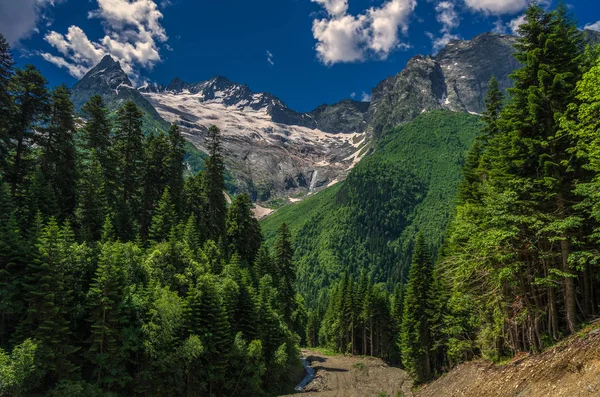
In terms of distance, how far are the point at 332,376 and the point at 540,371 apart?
4139 centimetres

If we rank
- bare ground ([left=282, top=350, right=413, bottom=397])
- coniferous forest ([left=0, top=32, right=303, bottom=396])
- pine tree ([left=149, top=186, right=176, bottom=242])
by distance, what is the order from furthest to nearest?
1. bare ground ([left=282, top=350, right=413, bottom=397])
2. pine tree ([left=149, top=186, right=176, bottom=242])
3. coniferous forest ([left=0, top=32, right=303, bottom=396])

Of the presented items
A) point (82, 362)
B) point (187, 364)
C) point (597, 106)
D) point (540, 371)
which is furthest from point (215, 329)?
point (597, 106)

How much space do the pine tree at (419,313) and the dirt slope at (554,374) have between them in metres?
21.9

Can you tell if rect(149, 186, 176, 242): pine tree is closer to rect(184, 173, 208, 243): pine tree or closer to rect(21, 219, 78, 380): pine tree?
rect(184, 173, 208, 243): pine tree

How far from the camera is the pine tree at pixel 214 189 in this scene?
2061 inches

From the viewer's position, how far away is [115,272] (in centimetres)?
2578

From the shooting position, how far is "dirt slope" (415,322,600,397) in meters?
13.7

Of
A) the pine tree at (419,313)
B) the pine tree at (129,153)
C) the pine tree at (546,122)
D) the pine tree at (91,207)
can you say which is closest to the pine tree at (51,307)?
the pine tree at (91,207)

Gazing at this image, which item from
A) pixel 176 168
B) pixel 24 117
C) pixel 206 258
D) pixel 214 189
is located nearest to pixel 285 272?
pixel 214 189

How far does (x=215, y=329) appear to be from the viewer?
1236 inches

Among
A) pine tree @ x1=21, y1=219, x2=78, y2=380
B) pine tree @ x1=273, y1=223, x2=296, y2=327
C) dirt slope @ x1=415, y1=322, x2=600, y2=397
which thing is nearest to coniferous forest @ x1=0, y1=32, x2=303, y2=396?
pine tree @ x1=21, y1=219, x2=78, y2=380

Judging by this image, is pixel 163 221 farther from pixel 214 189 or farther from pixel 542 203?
pixel 542 203

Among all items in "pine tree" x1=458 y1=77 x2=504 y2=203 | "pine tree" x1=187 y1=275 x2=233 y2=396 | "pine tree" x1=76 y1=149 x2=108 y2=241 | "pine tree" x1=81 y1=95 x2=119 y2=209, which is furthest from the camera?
"pine tree" x1=81 y1=95 x2=119 y2=209

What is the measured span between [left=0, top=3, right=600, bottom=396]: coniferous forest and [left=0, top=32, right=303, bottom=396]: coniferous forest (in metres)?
0.15
